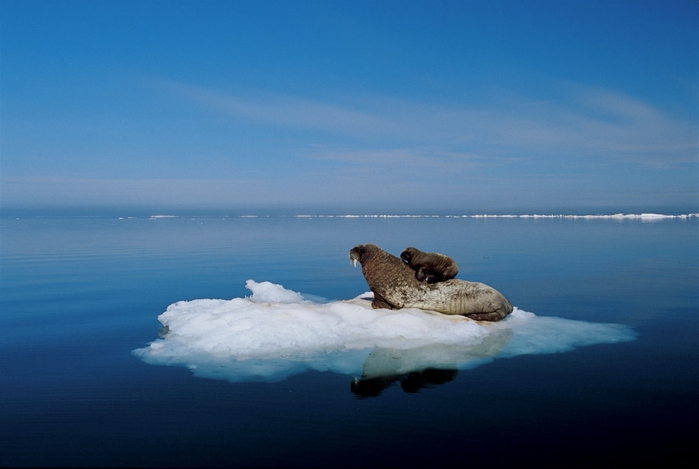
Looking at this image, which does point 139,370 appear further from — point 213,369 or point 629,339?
point 629,339

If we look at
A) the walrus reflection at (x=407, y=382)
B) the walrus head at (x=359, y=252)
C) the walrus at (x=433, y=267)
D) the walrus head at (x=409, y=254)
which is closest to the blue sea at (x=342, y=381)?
the walrus reflection at (x=407, y=382)

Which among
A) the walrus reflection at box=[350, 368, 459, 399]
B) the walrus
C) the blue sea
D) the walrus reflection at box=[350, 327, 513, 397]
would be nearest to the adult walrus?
the walrus

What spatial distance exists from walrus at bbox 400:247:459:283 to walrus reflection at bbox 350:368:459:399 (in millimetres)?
4207

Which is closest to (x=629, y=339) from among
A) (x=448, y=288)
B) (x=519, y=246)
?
(x=448, y=288)

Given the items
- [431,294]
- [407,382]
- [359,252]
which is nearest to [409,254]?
[431,294]

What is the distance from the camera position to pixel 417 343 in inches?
422

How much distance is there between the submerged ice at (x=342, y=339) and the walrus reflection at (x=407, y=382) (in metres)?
0.20

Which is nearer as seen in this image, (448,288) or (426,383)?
(426,383)

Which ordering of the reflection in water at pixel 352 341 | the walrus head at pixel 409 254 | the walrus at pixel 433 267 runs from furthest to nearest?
the walrus head at pixel 409 254
the walrus at pixel 433 267
the reflection in water at pixel 352 341

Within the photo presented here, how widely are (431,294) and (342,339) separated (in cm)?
315

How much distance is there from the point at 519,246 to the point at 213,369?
94.5ft

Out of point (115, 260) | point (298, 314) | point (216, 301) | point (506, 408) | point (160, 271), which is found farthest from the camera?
point (115, 260)

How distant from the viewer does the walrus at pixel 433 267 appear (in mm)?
13102

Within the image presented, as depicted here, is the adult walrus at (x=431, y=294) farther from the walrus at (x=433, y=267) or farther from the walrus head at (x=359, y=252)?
the walrus head at (x=359, y=252)
